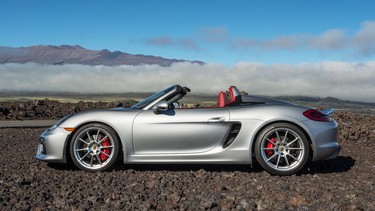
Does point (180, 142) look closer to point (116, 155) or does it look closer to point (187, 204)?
point (116, 155)

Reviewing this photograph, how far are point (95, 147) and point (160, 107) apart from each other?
106 centimetres

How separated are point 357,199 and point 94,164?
339 centimetres

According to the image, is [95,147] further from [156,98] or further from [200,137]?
[200,137]

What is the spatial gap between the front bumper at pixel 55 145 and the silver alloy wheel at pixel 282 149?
2684mm

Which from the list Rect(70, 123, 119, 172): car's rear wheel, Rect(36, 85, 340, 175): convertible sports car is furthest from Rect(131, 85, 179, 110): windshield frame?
Rect(70, 123, 119, 172): car's rear wheel

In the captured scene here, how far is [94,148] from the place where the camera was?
5.89 metres

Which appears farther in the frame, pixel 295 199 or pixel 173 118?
A: pixel 173 118

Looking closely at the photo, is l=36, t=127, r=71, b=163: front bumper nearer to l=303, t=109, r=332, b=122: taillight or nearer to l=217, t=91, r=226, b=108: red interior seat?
l=217, t=91, r=226, b=108: red interior seat

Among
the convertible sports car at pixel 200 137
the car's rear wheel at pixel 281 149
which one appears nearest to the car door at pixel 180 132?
the convertible sports car at pixel 200 137

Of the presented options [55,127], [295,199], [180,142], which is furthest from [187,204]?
[55,127]

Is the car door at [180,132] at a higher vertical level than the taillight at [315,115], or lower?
lower

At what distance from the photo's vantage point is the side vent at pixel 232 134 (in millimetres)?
5766

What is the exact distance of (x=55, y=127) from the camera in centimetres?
608

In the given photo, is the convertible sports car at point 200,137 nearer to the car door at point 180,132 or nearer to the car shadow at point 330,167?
the car door at point 180,132
